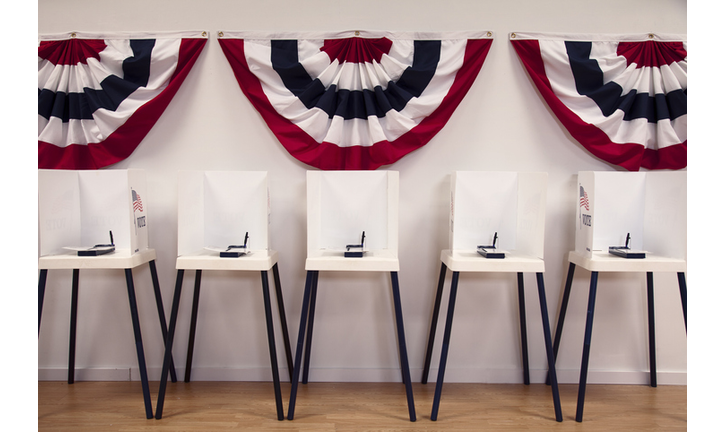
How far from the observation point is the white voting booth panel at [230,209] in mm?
2137

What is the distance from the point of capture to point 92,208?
85.4 inches

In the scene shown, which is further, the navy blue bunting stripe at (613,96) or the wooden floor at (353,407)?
the navy blue bunting stripe at (613,96)

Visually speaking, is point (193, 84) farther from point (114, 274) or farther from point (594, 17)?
point (594, 17)

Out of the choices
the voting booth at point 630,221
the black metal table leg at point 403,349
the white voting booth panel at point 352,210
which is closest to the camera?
the black metal table leg at point 403,349

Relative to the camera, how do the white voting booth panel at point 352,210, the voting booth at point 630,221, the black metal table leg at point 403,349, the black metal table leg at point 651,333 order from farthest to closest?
1. the black metal table leg at point 651,333
2. the white voting booth panel at point 352,210
3. the voting booth at point 630,221
4. the black metal table leg at point 403,349

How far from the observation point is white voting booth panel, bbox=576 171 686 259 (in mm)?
2047

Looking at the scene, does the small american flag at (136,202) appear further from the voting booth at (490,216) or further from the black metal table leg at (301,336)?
the voting booth at (490,216)

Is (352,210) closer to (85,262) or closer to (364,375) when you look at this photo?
(364,375)

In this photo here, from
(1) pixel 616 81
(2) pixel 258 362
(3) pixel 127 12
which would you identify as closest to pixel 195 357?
(2) pixel 258 362

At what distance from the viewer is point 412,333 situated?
2305mm

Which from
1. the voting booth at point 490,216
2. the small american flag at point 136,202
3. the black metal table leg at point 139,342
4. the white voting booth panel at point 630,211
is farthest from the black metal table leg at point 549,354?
the small american flag at point 136,202

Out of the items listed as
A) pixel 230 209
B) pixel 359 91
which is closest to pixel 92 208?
pixel 230 209

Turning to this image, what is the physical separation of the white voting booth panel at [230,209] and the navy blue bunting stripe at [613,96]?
1911 millimetres

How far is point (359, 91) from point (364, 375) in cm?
168
